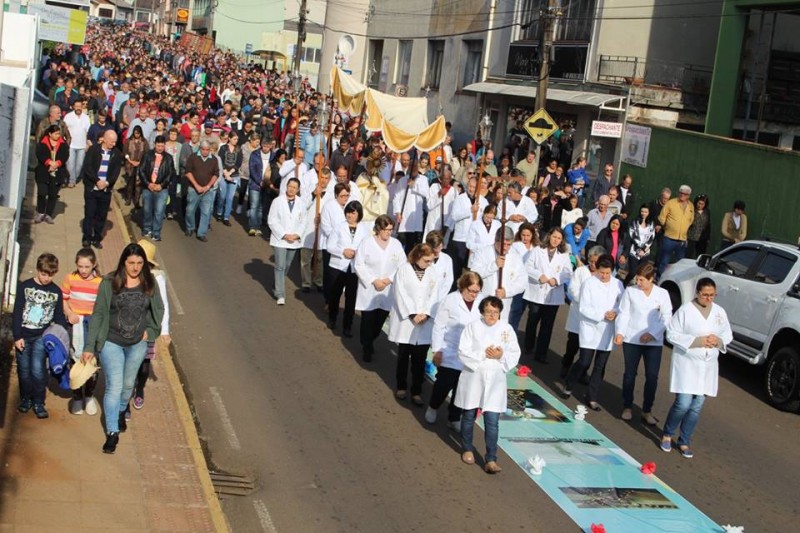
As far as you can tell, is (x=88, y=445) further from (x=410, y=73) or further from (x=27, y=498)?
(x=410, y=73)

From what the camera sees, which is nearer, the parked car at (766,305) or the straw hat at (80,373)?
the straw hat at (80,373)

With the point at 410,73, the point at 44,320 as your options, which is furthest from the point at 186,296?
the point at 410,73

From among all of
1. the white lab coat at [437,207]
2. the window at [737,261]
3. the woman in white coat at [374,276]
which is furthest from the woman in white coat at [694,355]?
the white lab coat at [437,207]

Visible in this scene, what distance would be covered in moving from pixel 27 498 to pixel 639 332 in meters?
6.44

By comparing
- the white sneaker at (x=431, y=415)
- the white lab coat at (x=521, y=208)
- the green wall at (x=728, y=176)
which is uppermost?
the green wall at (x=728, y=176)

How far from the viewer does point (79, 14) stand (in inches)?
1105

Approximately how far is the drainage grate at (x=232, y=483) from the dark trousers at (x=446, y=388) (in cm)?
229

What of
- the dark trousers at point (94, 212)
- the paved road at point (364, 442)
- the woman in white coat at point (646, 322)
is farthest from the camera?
the dark trousers at point (94, 212)

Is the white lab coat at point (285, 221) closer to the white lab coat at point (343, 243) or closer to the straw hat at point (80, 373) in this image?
the white lab coat at point (343, 243)

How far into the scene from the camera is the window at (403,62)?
45.1 m

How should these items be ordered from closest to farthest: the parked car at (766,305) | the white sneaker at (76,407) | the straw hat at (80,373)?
the straw hat at (80,373), the white sneaker at (76,407), the parked car at (766,305)

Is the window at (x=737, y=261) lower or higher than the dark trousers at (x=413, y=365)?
higher

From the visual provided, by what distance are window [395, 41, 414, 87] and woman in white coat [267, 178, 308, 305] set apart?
97.3ft

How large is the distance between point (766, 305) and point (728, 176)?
910 centimetres
